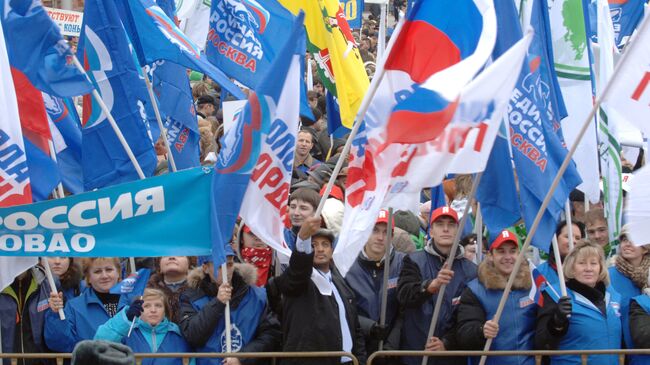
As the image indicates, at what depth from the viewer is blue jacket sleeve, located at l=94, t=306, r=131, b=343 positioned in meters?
7.81

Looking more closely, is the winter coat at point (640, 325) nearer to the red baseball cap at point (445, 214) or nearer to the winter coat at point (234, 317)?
the red baseball cap at point (445, 214)

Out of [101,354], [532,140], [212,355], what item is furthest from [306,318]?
[101,354]

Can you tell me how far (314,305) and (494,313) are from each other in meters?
1.17

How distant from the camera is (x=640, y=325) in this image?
825cm

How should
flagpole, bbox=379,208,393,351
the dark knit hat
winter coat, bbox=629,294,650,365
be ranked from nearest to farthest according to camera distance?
the dark knit hat → winter coat, bbox=629,294,650,365 → flagpole, bbox=379,208,393,351

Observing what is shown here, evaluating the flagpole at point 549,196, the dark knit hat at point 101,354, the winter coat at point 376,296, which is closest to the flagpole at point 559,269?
the flagpole at point 549,196

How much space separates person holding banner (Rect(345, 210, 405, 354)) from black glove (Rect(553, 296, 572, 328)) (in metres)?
1.06

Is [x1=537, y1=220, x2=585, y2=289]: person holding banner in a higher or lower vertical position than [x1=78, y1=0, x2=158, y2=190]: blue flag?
lower

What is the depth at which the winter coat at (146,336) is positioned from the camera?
7824 mm

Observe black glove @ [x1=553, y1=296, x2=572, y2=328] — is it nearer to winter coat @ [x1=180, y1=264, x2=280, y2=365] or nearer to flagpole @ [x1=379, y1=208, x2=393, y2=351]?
flagpole @ [x1=379, y1=208, x2=393, y2=351]

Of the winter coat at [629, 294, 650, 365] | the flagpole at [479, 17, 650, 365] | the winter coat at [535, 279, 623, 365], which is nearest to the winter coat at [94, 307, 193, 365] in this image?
the flagpole at [479, 17, 650, 365]

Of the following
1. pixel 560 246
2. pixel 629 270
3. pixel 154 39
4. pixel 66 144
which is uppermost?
pixel 154 39

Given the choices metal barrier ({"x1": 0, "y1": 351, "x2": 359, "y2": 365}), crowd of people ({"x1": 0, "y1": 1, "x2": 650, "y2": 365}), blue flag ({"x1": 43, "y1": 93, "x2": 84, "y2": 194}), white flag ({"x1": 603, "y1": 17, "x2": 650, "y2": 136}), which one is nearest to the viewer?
white flag ({"x1": 603, "y1": 17, "x2": 650, "y2": 136})

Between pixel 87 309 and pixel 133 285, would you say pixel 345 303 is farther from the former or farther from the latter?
pixel 87 309
